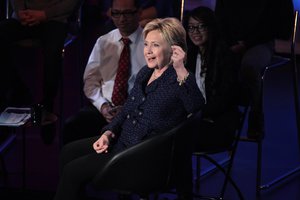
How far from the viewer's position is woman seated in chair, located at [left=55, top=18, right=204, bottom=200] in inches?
112

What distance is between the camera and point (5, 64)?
4.44 metres

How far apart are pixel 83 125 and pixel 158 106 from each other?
3.02ft

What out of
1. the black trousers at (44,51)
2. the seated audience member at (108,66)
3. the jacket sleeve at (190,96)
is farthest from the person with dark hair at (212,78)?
the black trousers at (44,51)

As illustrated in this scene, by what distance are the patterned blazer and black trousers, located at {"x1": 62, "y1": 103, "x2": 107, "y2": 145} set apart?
63 centimetres

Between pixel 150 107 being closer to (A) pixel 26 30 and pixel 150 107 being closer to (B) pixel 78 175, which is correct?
(B) pixel 78 175

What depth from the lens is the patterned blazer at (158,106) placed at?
2.86m

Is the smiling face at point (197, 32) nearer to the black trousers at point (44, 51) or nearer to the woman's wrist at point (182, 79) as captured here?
the woman's wrist at point (182, 79)

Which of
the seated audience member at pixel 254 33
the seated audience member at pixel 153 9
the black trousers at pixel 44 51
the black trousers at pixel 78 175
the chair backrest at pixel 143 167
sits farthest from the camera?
the seated audience member at pixel 153 9

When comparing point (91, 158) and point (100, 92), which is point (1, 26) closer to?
point (100, 92)

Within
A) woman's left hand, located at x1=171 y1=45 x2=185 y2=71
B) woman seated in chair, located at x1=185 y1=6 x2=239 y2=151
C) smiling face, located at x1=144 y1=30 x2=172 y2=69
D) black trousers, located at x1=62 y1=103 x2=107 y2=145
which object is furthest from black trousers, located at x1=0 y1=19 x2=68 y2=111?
woman's left hand, located at x1=171 y1=45 x2=185 y2=71

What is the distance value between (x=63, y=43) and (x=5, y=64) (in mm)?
459

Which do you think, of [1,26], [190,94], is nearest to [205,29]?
[190,94]

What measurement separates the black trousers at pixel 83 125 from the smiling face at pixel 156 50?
85 cm

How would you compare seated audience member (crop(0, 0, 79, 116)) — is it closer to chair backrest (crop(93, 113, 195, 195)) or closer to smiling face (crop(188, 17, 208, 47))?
smiling face (crop(188, 17, 208, 47))
